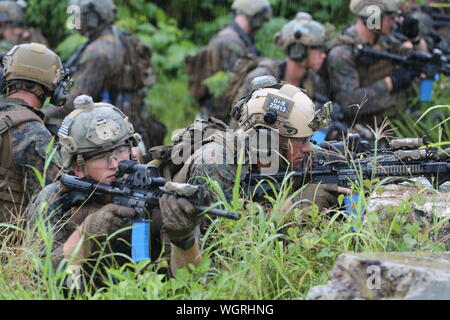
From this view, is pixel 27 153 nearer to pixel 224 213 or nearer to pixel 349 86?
pixel 224 213

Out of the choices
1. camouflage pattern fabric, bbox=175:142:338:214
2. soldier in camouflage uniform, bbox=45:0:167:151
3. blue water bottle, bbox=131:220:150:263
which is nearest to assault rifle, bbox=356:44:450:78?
soldier in camouflage uniform, bbox=45:0:167:151

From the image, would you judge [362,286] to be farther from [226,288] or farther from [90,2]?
[90,2]

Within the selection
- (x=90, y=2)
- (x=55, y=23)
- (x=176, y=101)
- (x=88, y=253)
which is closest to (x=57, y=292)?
(x=88, y=253)

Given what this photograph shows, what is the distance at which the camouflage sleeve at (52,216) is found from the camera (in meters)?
4.93

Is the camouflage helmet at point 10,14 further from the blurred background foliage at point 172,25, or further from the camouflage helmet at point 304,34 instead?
the camouflage helmet at point 304,34

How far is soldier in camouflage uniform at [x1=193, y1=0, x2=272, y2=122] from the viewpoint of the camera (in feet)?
35.9

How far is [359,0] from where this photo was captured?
10141 mm

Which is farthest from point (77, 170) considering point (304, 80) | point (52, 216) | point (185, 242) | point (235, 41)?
point (235, 41)

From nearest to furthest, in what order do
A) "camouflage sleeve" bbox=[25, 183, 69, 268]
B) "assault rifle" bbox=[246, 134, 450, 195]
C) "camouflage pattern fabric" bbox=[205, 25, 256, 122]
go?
"camouflage sleeve" bbox=[25, 183, 69, 268]
"assault rifle" bbox=[246, 134, 450, 195]
"camouflage pattern fabric" bbox=[205, 25, 256, 122]

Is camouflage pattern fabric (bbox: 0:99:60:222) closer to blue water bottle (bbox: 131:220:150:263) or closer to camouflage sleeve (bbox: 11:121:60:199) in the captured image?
camouflage sleeve (bbox: 11:121:60:199)

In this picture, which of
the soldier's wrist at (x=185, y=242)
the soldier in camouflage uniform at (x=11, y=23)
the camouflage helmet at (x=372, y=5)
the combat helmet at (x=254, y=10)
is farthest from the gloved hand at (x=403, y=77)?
the soldier's wrist at (x=185, y=242)

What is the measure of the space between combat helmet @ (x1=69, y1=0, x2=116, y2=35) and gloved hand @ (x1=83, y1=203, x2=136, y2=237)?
18.3 feet

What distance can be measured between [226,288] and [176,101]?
28.8 ft

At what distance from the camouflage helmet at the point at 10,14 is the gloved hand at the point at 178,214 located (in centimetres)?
835
